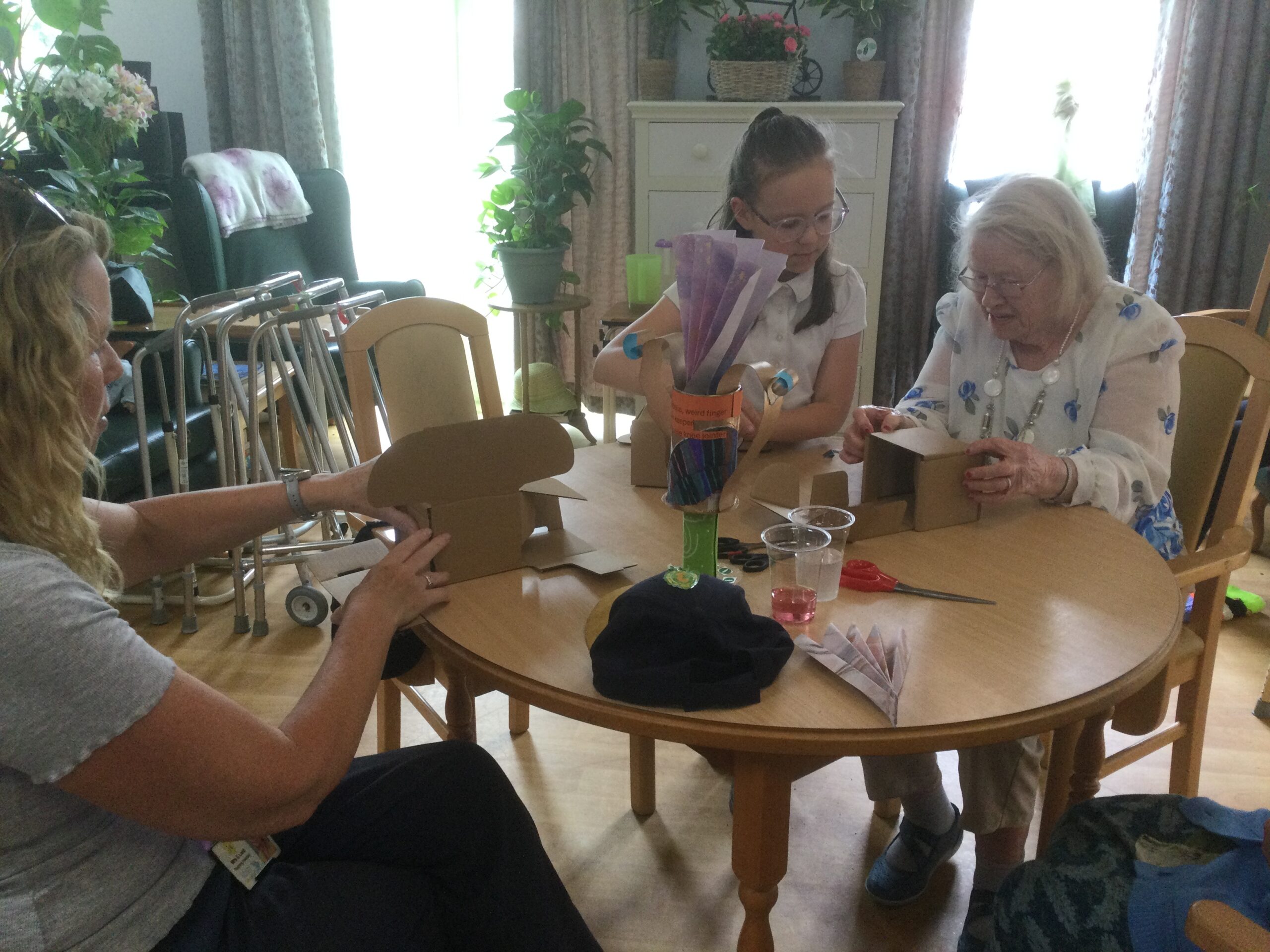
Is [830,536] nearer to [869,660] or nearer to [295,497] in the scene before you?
[869,660]

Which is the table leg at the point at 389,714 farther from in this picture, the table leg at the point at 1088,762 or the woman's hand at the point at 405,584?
the table leg at the point at 1088,762

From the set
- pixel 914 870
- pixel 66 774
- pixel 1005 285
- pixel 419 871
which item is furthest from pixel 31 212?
pixel 914 870

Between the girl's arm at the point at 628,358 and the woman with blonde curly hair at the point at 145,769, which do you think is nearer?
the woman with blonde curly hair at the point at 145,769

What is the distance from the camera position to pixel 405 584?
3.60 ft

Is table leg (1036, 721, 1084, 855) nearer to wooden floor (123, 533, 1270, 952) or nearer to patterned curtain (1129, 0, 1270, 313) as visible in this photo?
wooden floor (123, 533, 1270, 952)

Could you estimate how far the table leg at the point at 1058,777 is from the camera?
1.35 metres

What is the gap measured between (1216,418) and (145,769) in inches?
66.5

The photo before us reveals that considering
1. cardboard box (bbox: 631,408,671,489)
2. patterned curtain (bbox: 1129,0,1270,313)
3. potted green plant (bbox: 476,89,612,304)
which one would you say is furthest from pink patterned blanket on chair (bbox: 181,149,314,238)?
patterned curtain (bbox: 1129,0,1270,313)

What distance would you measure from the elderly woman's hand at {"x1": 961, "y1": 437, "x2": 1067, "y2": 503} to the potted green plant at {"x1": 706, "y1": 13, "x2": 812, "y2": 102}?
2562 mm

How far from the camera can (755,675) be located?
92 centimetres

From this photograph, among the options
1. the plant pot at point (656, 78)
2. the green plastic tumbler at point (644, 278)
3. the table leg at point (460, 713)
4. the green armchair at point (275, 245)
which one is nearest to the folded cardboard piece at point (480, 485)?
the table leg at point (460, 713)

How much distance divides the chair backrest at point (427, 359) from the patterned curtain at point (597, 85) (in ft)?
7.36

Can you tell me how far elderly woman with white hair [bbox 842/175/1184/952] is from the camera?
1375mm

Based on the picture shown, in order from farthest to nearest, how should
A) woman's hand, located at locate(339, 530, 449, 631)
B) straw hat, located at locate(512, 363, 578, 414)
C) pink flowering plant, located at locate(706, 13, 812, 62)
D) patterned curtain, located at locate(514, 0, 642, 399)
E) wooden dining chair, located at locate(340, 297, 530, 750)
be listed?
patterned curtain, located at locate(514, 0, 642, 399), straw hat, located at locate(512, 363, 578, 414), pink flowering plant, located at locate(706, 13, 812, 62), wooden dining chair, located at locate(340, 297, 530, 750), woman's hand, located at locate(339, 530, 449, 631)
